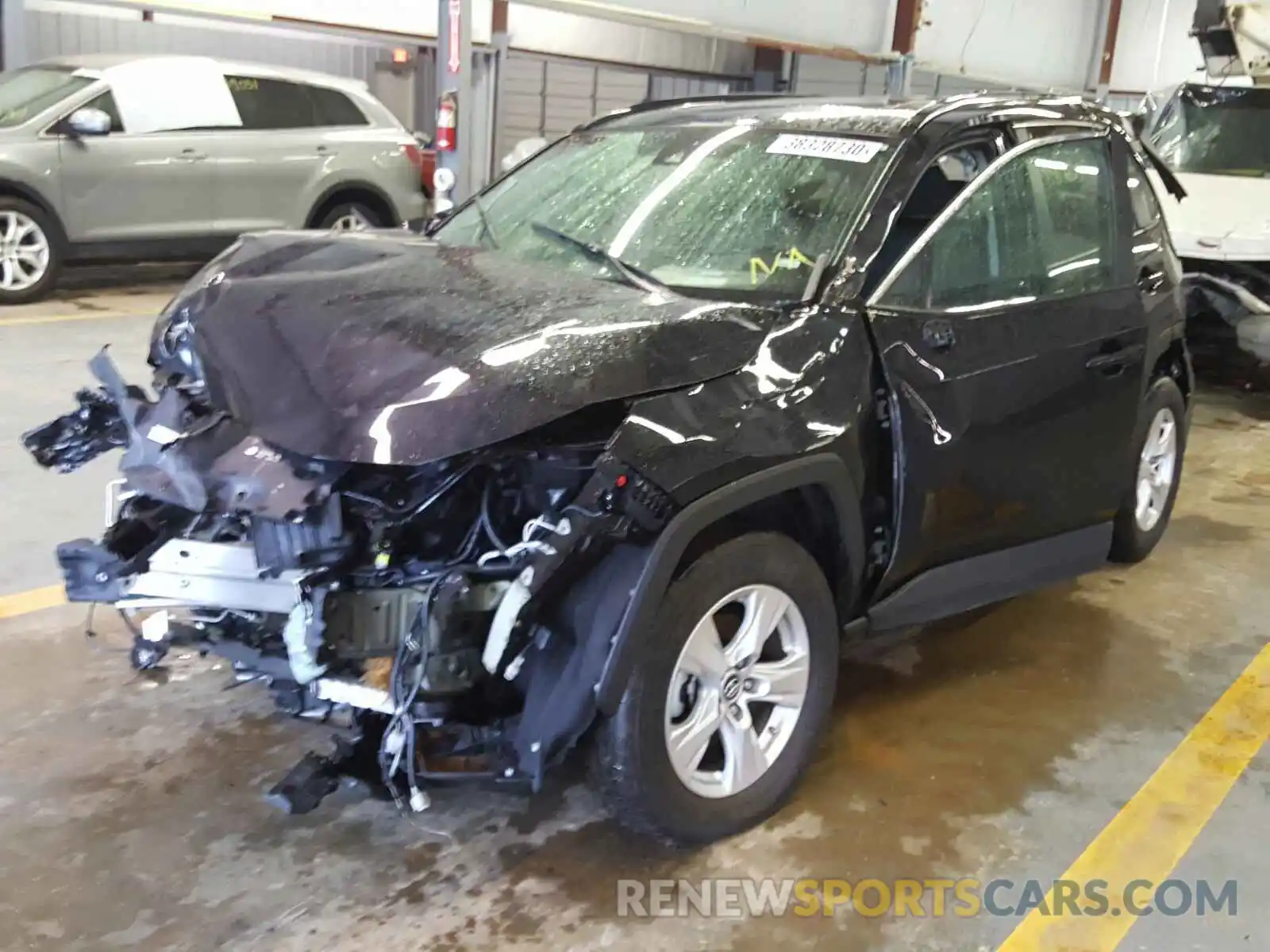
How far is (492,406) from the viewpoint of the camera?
237 cm

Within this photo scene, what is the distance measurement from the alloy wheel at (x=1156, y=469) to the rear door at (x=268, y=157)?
23.8 ft

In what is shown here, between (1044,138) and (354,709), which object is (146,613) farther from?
(1044,138)

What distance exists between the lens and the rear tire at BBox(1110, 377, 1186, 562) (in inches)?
180

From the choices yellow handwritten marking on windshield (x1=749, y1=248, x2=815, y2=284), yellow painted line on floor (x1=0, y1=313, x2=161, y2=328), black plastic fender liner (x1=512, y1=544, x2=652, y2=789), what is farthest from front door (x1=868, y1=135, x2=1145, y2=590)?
yellow painted line on floor (x1=0, y1=313, x2=161, y2=328)

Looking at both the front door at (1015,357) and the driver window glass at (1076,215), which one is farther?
the driver window glass at (1076,215)

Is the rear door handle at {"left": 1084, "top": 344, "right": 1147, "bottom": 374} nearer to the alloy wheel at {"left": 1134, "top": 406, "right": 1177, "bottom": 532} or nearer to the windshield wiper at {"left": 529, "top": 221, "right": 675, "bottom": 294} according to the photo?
the alloy wheel at {"left": 1134, "top": 406, "right": 1177, "bottom": 532}

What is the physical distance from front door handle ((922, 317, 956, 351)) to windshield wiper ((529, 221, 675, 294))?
27.1 inches

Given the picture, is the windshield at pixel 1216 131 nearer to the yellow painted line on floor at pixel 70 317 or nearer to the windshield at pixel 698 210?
the windshield at pixel 698 210

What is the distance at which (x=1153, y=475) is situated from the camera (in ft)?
15.7

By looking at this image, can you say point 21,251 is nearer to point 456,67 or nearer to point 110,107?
point 110,107

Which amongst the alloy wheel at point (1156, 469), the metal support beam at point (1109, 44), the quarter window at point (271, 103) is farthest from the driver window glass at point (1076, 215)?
the metal support beam at point (1109, 44)

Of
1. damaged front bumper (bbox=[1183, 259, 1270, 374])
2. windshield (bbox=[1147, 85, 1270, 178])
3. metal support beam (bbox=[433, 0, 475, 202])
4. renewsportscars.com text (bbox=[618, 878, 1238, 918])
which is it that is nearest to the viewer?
renewsportscars.com text (bbox=[618, 878, 1238, 918])

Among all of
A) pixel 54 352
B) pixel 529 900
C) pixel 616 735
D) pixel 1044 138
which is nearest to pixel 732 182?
pixel 1044 138

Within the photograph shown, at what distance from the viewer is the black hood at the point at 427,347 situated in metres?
2.38
